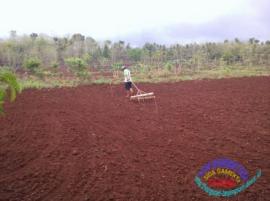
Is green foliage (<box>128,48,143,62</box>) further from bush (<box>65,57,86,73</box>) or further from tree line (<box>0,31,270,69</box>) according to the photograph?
bush (<box>65,57,86,73</box>)

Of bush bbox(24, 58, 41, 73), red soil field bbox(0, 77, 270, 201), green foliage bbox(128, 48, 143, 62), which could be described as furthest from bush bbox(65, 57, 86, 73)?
green foliage bbox(128, 48, 143, 62)

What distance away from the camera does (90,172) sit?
4.92 meters

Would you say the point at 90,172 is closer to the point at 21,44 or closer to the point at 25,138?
the point at 25,138

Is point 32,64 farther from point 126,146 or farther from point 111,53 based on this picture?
point 111,53

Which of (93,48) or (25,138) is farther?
(93,48)

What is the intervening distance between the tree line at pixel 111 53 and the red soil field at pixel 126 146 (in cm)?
1407

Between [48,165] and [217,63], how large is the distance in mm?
26302

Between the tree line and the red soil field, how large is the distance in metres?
14.1

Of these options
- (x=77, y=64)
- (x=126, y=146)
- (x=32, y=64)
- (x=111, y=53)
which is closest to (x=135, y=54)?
(x=111, y=53)

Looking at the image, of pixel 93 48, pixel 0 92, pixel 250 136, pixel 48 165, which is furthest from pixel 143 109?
pixel 93 48

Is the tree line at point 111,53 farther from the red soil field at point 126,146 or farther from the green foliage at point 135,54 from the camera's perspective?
the red soil field at point 126,146

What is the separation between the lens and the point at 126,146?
20.2 feet

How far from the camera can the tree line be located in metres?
25.6

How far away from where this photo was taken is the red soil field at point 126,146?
14.2ft
